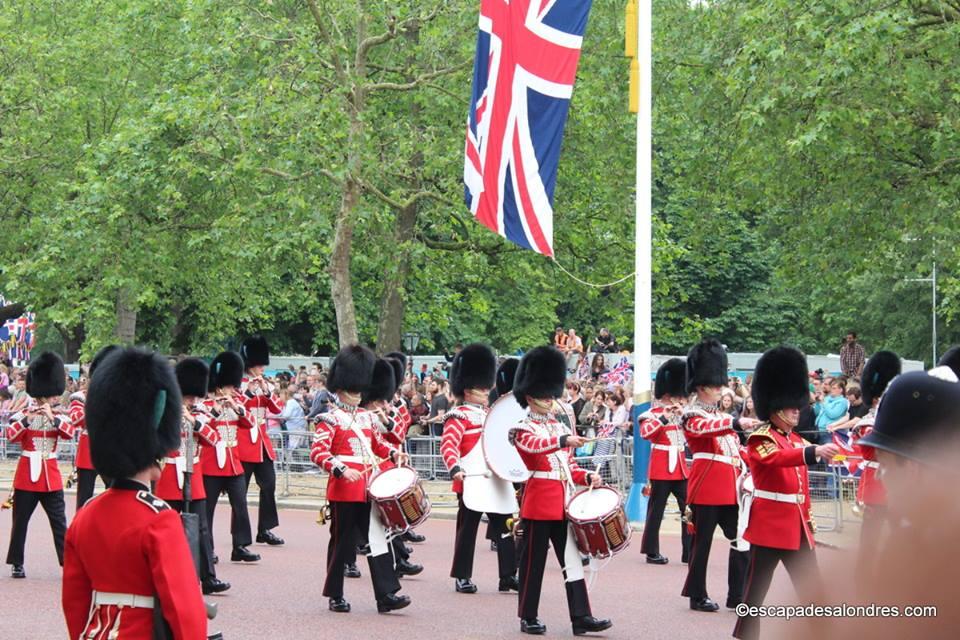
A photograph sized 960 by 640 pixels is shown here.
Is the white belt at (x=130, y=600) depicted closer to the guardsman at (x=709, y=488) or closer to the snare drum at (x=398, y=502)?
the snare drum at (x=398, y=502)

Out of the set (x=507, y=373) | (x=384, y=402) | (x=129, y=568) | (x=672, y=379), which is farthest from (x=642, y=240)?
(x=129, y=568)

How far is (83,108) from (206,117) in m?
12.3

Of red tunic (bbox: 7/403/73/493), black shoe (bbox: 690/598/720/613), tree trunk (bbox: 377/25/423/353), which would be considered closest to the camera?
black shoe (bbox: 690/598/720/613)

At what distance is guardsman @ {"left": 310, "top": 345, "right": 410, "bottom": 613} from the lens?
31.5ft

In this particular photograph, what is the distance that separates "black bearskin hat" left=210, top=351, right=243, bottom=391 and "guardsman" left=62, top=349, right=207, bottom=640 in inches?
291

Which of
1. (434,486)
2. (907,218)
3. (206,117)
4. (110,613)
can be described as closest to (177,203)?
(206,117)

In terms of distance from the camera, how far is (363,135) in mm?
18922

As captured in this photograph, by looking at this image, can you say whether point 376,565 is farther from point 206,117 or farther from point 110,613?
point 206,117

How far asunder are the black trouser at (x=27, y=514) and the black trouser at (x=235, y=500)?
51.4 inches

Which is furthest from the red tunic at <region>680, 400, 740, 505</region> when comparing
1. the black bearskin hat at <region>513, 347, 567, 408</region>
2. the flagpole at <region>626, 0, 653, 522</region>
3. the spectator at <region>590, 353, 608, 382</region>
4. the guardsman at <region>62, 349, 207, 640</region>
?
the spectator at <region>590, 353, 608, 382</region>

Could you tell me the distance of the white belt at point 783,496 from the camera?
300 inches

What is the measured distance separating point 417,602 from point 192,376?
94.9 inches

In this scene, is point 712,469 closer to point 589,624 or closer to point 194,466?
point 589,624

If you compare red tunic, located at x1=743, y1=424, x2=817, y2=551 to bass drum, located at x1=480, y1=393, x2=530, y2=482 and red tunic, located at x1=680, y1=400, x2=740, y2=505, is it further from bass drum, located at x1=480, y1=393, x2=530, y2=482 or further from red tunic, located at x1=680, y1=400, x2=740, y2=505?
bass drum, located at x1=480, y1=393, x2=530, y2=482
